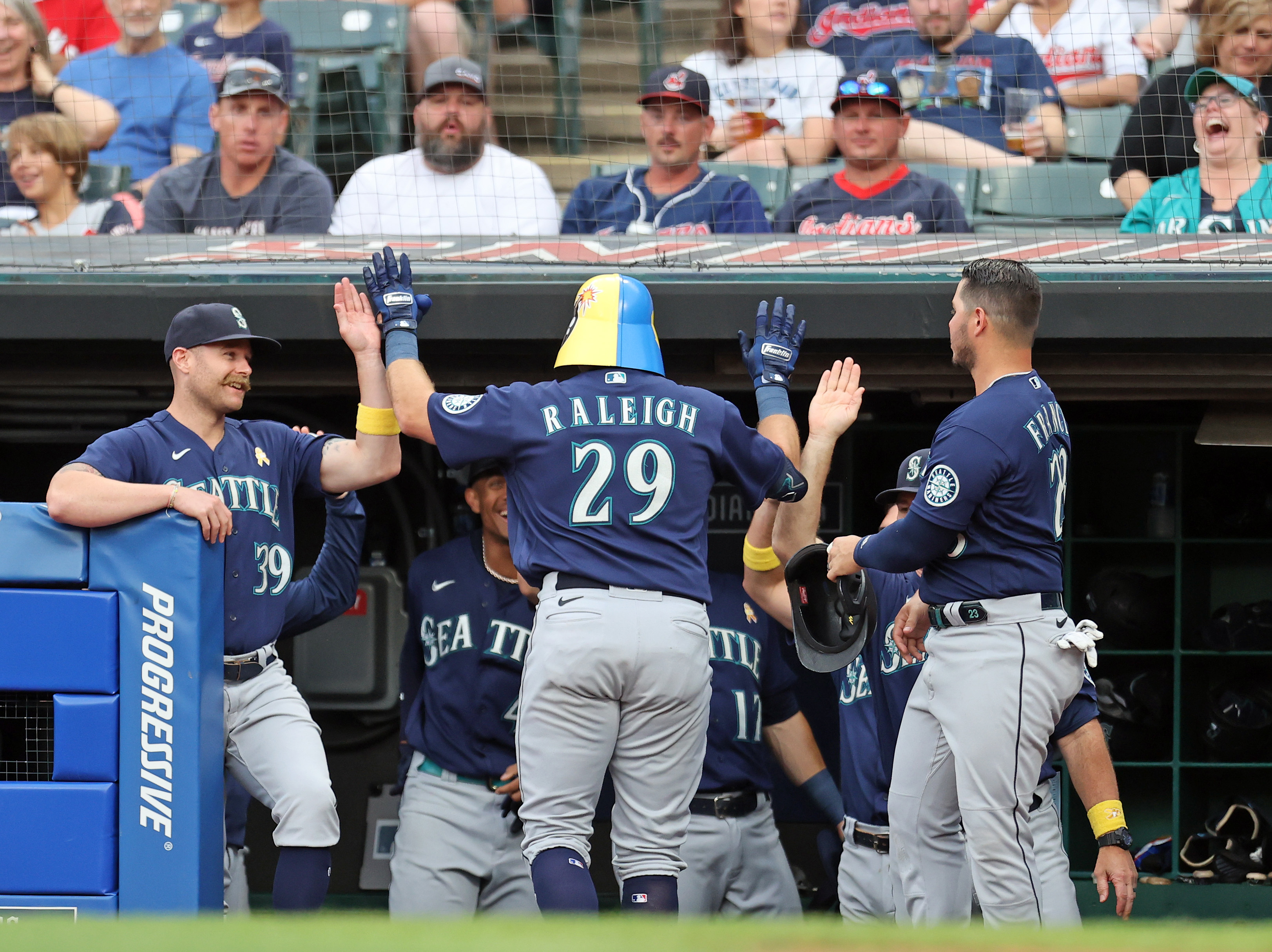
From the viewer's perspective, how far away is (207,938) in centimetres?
136

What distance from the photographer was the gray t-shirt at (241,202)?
526 centimetres

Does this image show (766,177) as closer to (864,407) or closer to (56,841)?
(864,407)

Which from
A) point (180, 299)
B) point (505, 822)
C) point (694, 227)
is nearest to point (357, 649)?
point (505, 822)

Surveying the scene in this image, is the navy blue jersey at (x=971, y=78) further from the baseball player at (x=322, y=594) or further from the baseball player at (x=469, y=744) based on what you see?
the baseball player at (x=322, y=594)

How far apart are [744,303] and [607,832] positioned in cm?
202

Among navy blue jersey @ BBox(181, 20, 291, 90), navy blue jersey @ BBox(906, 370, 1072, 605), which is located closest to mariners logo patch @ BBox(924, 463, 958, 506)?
navy blue jersey @ BBox(906, 370, 1072, 605)

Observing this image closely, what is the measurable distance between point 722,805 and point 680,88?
268 centimetres

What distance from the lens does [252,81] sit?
5328mm

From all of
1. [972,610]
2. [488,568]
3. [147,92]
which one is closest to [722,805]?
[488,568]

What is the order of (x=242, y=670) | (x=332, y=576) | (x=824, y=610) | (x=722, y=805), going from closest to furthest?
(x=242, y=670) → (x=824, y=610) → (x=332, y=576) → (x=722, y=805)

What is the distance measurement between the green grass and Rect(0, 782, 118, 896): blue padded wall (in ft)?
5.97

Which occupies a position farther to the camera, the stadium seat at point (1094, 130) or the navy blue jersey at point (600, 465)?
the stadium seat at point (1094, 130)

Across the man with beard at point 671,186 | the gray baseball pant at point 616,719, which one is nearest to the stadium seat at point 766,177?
the man with beard at point 671,186

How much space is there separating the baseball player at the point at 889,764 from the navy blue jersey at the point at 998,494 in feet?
0.40
